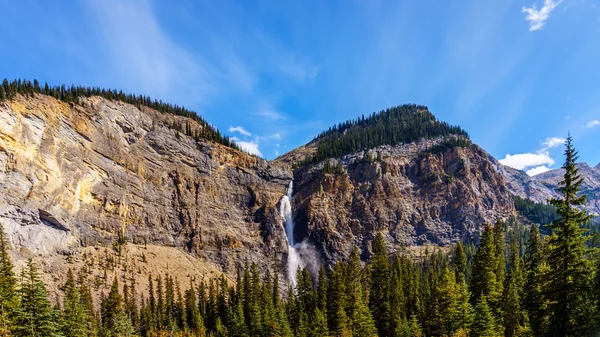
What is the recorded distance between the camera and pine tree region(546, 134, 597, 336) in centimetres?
2270

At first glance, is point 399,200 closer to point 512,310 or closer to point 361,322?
point 361,322

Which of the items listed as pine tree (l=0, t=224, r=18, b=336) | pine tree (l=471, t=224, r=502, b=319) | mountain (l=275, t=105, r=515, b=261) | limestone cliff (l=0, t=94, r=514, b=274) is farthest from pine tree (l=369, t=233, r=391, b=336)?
mountain (l=275, t=105, r=515, b=261)

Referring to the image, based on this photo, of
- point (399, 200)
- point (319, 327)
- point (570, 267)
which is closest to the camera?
point (570, 267)

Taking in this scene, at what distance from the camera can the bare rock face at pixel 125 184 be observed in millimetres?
101750

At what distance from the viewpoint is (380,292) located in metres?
64.8

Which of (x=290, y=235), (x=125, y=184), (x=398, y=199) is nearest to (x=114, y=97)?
(x=125, y=184)

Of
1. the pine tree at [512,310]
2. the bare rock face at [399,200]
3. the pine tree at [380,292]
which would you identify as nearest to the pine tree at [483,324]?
the pine tree at [512,310]

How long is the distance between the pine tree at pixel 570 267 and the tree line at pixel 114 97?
129 metres

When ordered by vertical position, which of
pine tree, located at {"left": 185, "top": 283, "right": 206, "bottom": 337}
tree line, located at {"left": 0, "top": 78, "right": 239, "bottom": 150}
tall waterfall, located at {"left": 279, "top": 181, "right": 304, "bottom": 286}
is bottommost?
pine tree, located at {"left": 185, "top": 283, "right": 206, "bottom": 337}

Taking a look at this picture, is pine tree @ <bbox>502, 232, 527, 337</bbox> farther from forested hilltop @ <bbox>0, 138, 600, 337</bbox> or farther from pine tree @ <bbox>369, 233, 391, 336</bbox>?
pine tree @ <bbox>369, 233, 391, 336</bbox>

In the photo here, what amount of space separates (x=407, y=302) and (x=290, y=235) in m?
103

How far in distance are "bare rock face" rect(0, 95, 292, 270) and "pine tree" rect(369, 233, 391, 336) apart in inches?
3526

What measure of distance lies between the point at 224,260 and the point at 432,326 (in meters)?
105

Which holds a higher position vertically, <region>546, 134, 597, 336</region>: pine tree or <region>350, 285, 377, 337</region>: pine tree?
<region>546, 134, 597, 336</region>: pine tree
